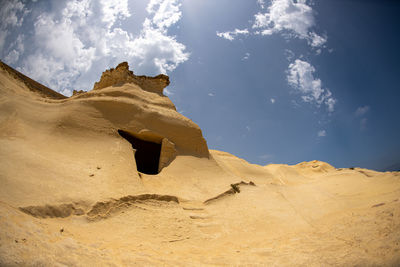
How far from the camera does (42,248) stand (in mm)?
2664

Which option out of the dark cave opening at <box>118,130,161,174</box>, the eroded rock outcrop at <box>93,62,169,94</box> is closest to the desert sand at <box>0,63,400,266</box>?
the dark cave opening at <box>118,130,161,174</box>

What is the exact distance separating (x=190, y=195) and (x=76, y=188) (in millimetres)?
3928

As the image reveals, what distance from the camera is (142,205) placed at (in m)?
6.00

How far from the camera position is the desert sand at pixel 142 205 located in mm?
3123

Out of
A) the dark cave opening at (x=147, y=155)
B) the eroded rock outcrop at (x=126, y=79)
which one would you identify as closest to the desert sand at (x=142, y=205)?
the dark cave opening at (x=147, y=155)

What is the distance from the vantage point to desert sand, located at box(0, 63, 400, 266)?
312 centimetres

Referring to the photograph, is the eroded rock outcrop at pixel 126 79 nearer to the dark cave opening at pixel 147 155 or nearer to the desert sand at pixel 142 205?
the desert sand at pixel 142 205

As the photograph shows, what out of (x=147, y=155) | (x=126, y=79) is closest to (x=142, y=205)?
(x=147, y=155)

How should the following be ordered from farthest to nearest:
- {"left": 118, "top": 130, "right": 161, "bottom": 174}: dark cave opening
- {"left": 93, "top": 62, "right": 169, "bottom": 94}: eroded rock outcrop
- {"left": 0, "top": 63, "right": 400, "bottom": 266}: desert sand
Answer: {"left": 93, "top": 62, "right": 169, "bottom": 94}: eroded rock outcrop
{"left": 118, "top": 130, "right": 161, "bottom": 174}: dark cave opening
{"left": 0, "top": 63, "right": 400, "bottom": 266}: desert sand

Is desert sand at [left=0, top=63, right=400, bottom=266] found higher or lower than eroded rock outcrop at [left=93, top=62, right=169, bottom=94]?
lower

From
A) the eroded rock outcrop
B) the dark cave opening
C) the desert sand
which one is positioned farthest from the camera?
the eroded rock outcrop

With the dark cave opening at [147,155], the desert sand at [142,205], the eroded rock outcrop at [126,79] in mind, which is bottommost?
the desert sand at [142,205]

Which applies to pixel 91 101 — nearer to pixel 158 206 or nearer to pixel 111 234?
pixel 158 206

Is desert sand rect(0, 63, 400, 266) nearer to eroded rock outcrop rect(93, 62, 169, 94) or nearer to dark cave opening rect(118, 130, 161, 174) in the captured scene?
dark cave opening rect(118, 130, 161, 174)
